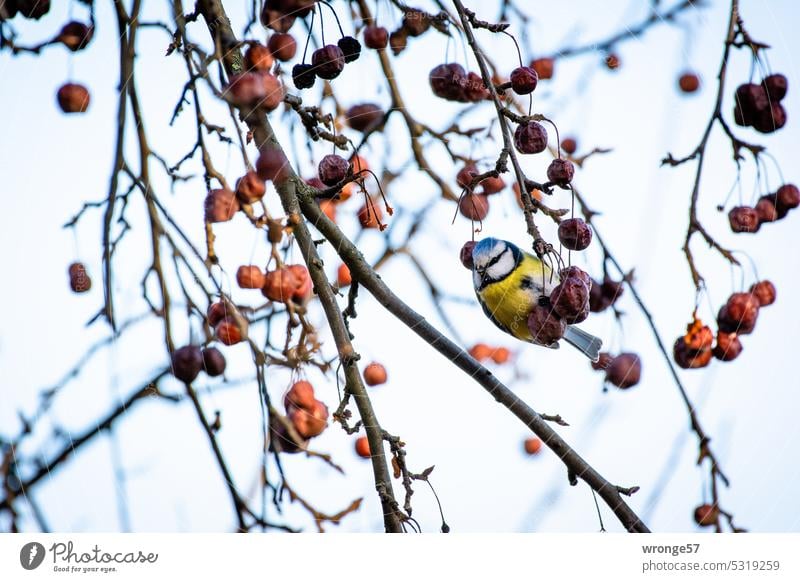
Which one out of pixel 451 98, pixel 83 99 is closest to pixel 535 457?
pixel 451 98

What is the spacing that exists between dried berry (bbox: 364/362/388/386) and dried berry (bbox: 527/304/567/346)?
9cm

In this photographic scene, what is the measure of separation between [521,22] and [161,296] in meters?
0.26

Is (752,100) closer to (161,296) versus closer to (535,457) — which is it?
(535,457)

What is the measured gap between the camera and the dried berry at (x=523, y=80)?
34 centimetres

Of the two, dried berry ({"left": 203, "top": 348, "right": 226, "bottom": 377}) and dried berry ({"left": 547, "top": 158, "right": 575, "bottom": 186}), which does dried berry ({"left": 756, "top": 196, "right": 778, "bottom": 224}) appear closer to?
dried berry ({"left": 547, "top": 158, "right": 575, "bottom": 186})

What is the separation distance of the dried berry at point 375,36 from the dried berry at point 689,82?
193 millimetres

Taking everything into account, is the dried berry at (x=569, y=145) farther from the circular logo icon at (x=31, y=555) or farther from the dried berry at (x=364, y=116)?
the circular logo icon at (x=31, y=555)

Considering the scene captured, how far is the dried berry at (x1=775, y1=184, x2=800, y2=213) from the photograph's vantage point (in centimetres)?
45

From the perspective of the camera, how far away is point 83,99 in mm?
427

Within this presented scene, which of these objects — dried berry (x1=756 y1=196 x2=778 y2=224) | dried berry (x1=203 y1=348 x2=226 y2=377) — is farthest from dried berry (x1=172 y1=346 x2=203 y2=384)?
dried berry (x1=756 y1=196 x2=778 y2=224)

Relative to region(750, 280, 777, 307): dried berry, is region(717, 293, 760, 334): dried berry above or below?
below

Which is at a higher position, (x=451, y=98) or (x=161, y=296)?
(x=451, y=98)

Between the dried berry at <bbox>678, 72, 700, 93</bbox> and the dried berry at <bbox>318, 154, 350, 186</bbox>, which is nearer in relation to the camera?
the dried berry at <bbox>318, 154, 350, 186</bbox>

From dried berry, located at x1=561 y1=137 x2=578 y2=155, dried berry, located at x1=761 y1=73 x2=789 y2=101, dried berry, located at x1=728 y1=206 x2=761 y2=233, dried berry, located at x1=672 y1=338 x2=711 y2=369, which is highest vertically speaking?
dried berry, located at x1=761 y1=73 x2=789 y2=101
